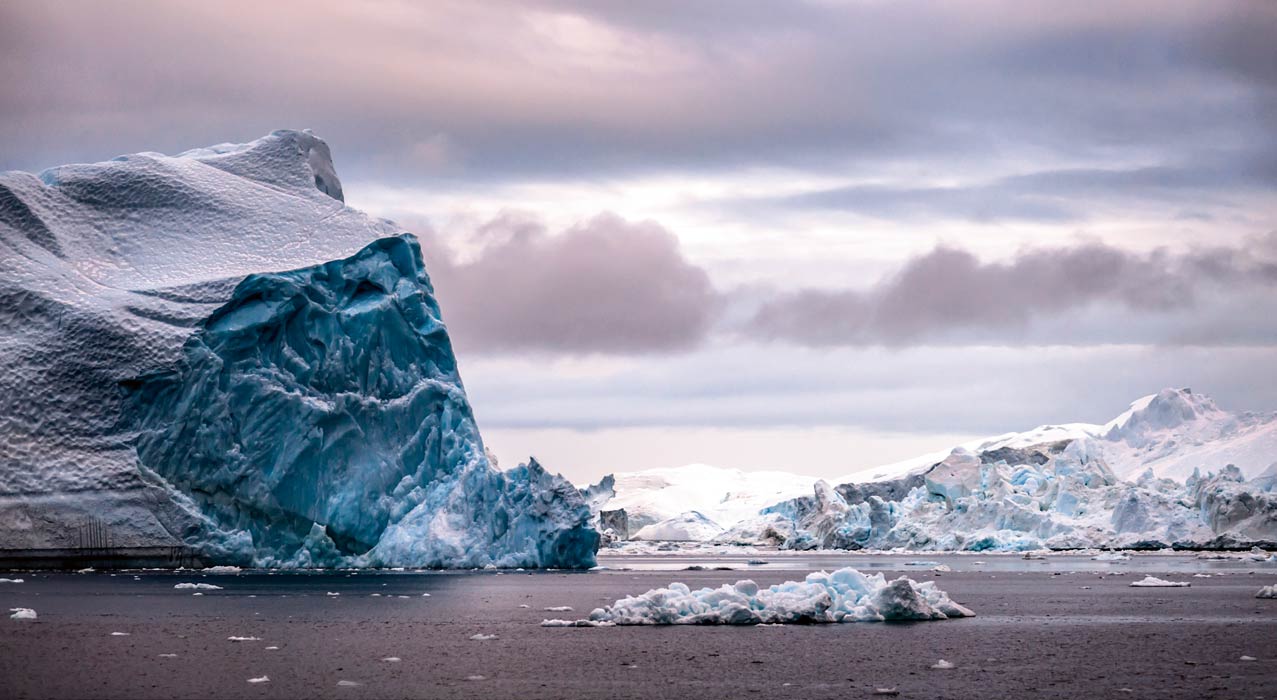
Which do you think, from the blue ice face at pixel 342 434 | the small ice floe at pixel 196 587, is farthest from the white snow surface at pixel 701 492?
the small ice floe at pixel 196 587

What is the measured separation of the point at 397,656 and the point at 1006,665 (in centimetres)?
770

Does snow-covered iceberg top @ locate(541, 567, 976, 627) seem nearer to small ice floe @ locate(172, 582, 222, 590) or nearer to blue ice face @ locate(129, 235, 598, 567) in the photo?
small ice floe @ locate(172, 582, 222, 590)

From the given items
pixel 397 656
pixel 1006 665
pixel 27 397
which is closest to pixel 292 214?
pixel 27 397

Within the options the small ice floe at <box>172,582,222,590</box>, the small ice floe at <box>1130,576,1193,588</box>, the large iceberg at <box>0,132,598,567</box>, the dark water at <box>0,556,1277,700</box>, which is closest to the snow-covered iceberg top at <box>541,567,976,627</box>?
the dark water at <box>0,556,1277,700</box>

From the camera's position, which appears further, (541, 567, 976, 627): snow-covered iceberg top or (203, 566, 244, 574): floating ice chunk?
(203, 566, 244, 574): floating ice chunk

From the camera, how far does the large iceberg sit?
38250 millimetres

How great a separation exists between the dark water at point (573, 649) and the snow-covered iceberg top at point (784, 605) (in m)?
0.29

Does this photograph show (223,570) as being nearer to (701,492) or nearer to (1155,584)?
(1155,584)

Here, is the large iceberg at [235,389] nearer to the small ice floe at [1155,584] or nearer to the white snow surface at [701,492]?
the small ice floe at [1155,584]

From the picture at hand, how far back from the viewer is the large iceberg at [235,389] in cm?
3825

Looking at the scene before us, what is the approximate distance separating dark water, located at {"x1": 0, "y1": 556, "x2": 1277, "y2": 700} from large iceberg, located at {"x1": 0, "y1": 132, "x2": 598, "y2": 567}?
5.62 meters

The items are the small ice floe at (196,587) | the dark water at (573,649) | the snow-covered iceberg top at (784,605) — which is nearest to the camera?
the dark water at (573,649)

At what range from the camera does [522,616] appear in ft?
83.7

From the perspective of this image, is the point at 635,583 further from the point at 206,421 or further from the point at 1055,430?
the point at 1055,430
